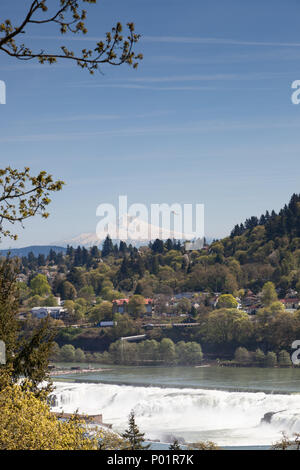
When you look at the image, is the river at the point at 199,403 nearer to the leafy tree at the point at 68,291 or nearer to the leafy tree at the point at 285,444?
the leafy tree at the point at 285,444

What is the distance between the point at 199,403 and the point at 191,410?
0.65m

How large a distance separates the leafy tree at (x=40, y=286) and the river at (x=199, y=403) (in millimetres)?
54200

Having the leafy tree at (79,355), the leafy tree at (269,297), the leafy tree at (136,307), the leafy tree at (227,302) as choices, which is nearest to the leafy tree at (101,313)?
the leafy tree at (136,307)

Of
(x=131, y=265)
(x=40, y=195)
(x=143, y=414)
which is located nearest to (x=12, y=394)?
(x=40, y=195)

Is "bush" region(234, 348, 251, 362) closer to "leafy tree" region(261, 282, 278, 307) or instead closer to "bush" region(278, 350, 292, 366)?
"bush" region(278, 350, 292, 366)

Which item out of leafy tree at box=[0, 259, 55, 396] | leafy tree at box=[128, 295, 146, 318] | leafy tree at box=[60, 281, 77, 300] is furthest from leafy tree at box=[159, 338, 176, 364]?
leafy tree at box=[0, 259, 55, 396]

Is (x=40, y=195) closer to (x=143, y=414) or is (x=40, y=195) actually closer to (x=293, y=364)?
(x=143, y=414)

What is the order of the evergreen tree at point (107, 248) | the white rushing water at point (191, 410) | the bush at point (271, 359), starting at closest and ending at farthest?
1. the white rushing water at point (191, 410)
2. the bush at point (271, 359)
3. the evergreen tree at point (107, 248)

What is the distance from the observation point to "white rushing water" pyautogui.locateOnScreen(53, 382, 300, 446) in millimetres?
29498

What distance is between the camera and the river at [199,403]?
29853 mm

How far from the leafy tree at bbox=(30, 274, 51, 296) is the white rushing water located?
6026 cm

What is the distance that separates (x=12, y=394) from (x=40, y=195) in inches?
147

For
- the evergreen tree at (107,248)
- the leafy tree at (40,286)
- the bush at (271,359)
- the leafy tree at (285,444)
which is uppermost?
the evergreen tree at (107,248)

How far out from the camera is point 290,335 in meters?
61.2
